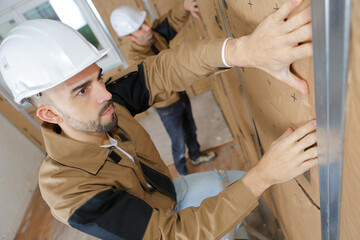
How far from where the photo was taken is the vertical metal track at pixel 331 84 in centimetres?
30

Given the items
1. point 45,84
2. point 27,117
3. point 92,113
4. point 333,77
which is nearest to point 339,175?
point 333,77

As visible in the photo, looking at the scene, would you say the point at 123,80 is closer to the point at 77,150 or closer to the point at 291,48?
the point at 77,150

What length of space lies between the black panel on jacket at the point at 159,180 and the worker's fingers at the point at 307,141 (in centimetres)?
80

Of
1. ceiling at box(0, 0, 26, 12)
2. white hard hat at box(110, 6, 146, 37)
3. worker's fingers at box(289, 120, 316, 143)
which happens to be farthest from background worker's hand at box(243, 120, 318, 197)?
ceiling at box(0, 0, 26, 12)

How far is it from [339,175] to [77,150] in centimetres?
90

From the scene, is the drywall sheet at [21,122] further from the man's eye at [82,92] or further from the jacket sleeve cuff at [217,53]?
the jacket sleeve cuff at [217,53]

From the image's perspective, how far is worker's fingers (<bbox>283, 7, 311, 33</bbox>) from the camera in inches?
15.7

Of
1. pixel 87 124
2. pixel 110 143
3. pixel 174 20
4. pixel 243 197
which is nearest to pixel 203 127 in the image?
pixel 174 20

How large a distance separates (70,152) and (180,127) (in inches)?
55.6

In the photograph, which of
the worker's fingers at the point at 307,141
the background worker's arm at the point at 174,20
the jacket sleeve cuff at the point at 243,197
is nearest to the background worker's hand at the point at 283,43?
the worker's fingers at the point at 307,141

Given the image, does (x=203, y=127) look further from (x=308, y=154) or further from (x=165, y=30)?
(x=308, y=154)

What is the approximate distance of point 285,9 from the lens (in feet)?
1.39

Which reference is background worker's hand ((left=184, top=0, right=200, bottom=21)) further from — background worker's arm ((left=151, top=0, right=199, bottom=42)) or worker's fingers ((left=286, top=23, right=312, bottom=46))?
worker's fingers ((left=286, top=23, right=312, bottom=46))

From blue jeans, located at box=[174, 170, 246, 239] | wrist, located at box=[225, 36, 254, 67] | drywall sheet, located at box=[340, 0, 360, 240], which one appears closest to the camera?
drywall sheet, located at box=[340, 0, 360, 240]
